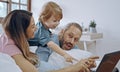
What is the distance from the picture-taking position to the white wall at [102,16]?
3.22 m

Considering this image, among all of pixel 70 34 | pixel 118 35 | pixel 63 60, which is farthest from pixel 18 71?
pixel 118 35

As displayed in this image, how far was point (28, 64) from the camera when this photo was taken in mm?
818

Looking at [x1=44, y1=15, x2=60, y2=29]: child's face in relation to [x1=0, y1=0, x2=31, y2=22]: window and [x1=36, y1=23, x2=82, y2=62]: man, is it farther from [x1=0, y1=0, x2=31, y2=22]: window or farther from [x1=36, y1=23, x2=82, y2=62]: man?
[x1=0, y1=0, x2=31, y2=22]: window

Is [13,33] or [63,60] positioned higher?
[13,33]

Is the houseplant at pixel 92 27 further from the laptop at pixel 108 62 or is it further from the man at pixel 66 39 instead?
the laptop at pixel 108 62

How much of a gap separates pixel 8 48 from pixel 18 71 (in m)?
0.17

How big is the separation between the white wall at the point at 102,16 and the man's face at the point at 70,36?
82.8 inches

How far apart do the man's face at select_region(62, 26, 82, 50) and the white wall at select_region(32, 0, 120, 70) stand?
2.10 m

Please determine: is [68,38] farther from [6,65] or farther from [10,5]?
[10,5]

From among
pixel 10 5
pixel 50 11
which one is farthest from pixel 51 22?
pixel 10 5

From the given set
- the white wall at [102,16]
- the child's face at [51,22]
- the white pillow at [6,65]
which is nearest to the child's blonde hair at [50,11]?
the child's face at [51,22]

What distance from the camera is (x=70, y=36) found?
1238 millimetres

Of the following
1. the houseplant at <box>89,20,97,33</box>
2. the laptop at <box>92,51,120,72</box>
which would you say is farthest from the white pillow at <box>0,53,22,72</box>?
the houseplant at <box>89,20,97,33</box>

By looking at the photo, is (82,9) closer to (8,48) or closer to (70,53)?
(70,53)
